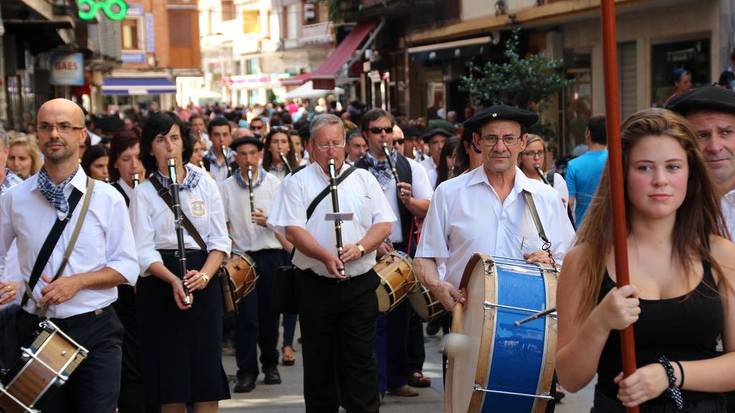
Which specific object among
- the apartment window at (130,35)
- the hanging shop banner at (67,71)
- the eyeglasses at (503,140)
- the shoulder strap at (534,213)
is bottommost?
the shoulder strap at (534,213)

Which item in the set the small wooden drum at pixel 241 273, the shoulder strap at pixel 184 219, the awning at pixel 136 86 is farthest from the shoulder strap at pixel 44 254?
the awning at pixel 136 86

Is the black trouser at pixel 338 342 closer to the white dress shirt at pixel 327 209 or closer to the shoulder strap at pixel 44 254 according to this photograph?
the white dress shirt at pixel 327 209

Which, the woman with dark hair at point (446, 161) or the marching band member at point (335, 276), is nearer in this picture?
the marching band member at point (335, 276)

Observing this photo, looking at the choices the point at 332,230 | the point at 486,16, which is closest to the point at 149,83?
the point at 486,16

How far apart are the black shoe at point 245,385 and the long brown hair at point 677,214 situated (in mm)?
5920

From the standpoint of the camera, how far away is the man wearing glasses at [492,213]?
6.25 metres

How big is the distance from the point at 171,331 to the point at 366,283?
50.1 inches

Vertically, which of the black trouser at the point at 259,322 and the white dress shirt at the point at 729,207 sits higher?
the white dress shirt at the point at 729,207

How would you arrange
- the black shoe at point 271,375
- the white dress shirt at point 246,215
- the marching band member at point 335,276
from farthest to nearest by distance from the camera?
1. the white dress shirt at point 246,215
2. the black shoe at point 271,375
3. the marching band member at point 335,276

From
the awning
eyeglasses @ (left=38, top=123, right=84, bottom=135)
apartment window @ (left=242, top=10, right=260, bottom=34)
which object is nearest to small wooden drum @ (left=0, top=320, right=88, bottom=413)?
eyeglasses @ (left=38, top=123, right=84, bottom=135)

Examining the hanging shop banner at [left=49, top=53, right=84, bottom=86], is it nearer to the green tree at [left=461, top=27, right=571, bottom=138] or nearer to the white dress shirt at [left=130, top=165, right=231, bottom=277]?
the green tree at [left=461, top=27, right=571, bottom=138]

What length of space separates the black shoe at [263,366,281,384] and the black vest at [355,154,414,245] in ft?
5.14

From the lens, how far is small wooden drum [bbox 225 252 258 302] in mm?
8844

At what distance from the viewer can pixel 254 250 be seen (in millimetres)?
9969
